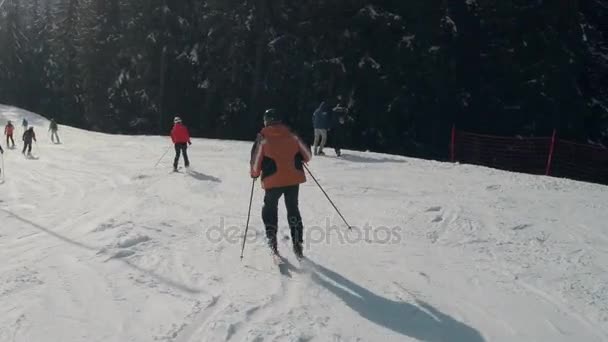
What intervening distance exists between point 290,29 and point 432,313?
30.6 meters

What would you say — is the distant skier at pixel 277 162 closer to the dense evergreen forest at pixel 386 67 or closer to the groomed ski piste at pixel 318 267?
the groomed ski piste at pixel 318 267

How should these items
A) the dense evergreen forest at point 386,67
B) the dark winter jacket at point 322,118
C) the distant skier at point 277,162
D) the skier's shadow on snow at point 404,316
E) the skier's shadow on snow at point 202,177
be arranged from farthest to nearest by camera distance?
the dense evergreen forest at point 386,67 → the dark winter jacket at point 322,118 → the skier's shadow on snow at point 202,177 → the distant skier at point 277,162 → the skier's shadow on snow at point 404,316

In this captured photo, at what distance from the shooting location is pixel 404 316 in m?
5.00

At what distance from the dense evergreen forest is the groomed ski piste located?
17.6 meters

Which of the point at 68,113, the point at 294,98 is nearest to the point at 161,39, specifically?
the point at 294,98

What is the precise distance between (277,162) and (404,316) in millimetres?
2162

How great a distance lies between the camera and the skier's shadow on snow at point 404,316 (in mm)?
4680

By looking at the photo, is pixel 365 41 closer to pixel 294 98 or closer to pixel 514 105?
pixel 294 98

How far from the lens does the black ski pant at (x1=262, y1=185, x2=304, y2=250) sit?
6.10 meters

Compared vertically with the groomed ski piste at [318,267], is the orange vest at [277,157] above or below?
above

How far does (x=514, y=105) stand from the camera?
2955cm

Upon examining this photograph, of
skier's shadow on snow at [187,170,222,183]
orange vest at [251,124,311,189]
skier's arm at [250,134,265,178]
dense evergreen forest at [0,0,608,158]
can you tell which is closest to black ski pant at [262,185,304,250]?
orange vest at [251,124,311,189]

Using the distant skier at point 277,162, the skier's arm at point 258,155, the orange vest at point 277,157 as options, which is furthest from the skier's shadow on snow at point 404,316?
the skier's arm at point 258,155

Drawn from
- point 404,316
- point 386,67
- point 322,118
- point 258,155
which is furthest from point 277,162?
point 386,67
